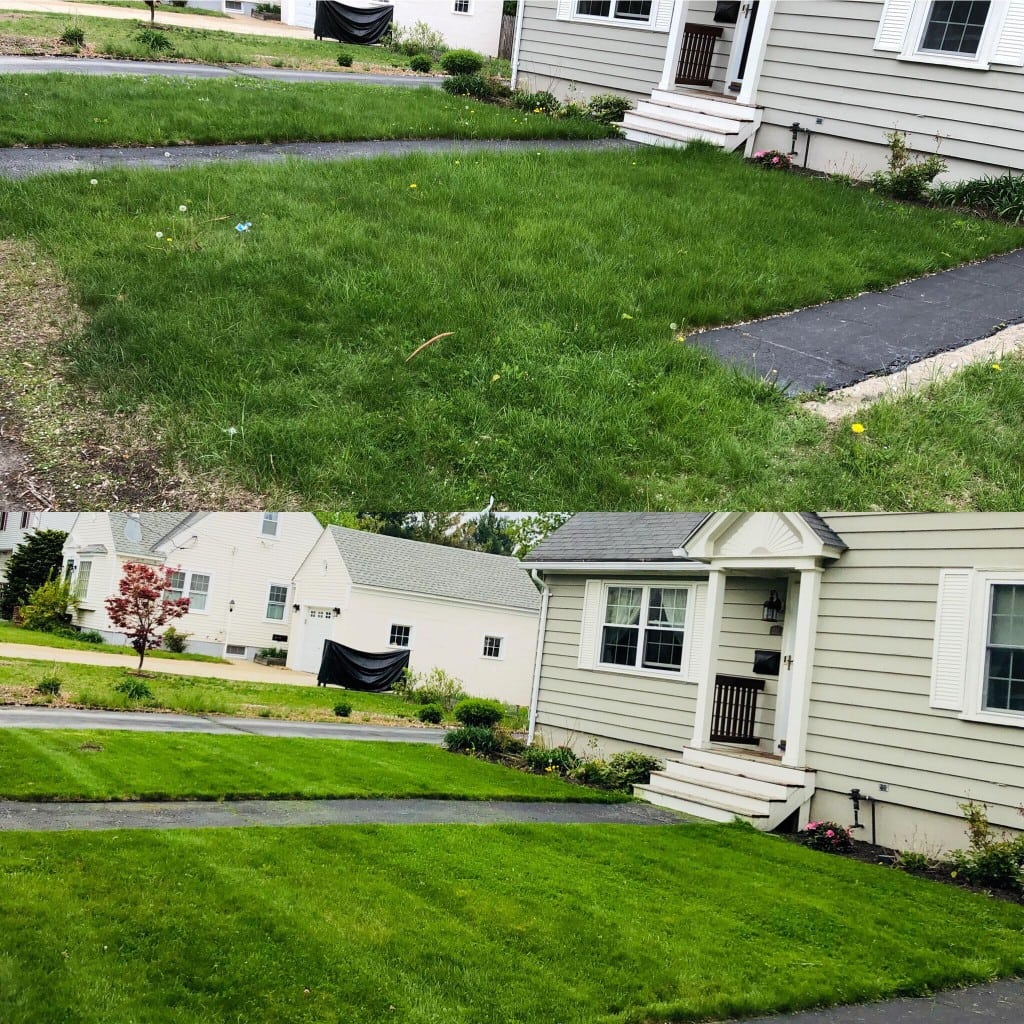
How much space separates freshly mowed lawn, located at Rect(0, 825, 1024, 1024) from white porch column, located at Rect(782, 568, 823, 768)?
1743 mm

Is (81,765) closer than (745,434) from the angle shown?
No

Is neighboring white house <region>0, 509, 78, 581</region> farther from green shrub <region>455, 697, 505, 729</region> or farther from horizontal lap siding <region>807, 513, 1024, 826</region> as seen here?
green shrub <region>455, 697, 505, 729</region>

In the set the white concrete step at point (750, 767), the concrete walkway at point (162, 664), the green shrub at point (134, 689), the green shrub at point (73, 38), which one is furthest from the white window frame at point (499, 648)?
the green shrub at point (73, 38)

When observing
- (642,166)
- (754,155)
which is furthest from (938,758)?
(754,155)

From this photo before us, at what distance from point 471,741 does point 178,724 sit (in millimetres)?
3098

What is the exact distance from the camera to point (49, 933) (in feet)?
16.5

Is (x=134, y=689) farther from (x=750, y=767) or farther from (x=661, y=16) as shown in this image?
(x=661, y=16)

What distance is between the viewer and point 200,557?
6.93 metres

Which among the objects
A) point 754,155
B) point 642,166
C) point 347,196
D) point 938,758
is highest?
point 754,155

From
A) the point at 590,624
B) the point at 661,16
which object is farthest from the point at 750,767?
the point at 661,16

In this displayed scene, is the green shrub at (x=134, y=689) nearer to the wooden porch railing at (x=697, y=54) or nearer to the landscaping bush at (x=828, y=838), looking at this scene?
the landscaping bush at (x=828, y=838)

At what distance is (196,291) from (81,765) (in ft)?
11.4

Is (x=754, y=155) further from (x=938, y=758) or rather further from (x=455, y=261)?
(x=938, y=758)

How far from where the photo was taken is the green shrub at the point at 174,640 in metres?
8.78
